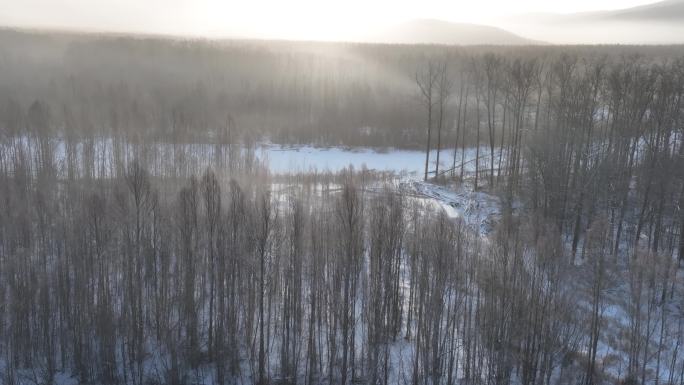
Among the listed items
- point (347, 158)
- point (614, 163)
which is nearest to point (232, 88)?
point (347, 158)

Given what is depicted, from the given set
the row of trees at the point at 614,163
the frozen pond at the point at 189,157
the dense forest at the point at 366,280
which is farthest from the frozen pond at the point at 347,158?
the dense forest at the point at 366,280

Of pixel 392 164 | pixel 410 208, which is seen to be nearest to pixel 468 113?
pixel 392 164

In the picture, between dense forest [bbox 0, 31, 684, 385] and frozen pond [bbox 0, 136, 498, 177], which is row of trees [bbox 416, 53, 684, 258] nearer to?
dense forest [bbox 0, 31, 684, 385]

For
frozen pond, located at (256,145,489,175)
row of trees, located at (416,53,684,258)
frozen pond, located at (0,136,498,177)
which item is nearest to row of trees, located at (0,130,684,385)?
row of trees, located at (416,53,684,258)

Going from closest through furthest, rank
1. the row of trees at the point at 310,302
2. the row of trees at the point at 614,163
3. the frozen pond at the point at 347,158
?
1. the row of trees at the point at 310,302
2. the row of trees at the point at 614,163
3. the frozen pond at the point at 347,158

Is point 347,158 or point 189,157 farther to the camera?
point 347,158

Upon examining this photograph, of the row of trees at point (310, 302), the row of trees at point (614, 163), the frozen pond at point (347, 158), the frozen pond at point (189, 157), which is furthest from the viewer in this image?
the frozen pond at point (347, 158)

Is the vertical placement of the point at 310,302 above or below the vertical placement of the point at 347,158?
below

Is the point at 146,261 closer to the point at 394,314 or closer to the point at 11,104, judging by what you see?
the point at 394,314

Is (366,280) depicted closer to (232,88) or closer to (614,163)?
(614,163)

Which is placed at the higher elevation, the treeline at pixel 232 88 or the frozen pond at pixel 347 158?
the treeline at pixel 232 88

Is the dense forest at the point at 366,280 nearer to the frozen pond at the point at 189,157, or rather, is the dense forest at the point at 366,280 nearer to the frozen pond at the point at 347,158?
the frozen pond at the point at 189,157
